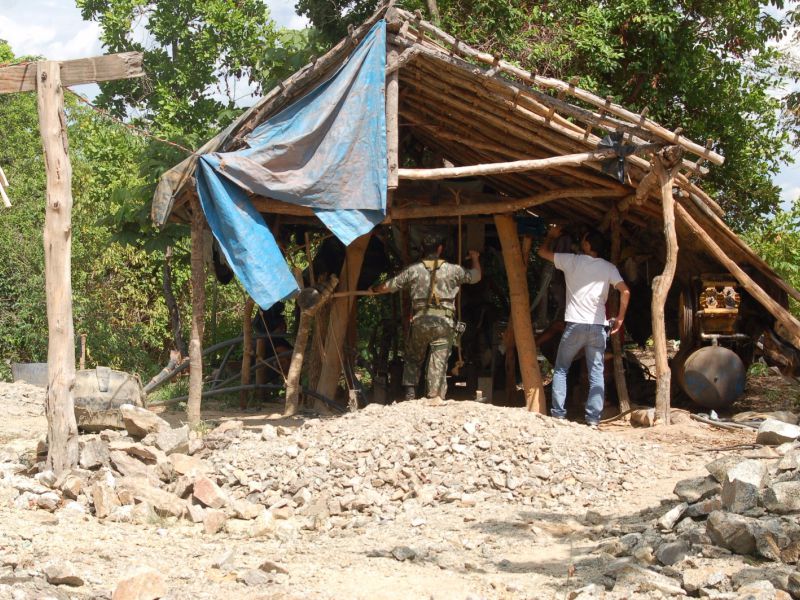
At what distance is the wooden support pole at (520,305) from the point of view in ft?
34.8

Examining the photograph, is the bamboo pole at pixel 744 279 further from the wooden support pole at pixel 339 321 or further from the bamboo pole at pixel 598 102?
the wooden support pole at pixel 339 321

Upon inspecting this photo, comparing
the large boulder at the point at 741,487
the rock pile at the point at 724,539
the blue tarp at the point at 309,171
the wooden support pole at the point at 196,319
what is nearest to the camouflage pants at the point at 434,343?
the blue tarp at the point at 309,171

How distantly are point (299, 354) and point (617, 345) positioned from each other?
3.40m

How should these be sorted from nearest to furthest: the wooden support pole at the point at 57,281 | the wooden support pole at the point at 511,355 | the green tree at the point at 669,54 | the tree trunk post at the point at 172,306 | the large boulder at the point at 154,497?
the large boulder at the point at 154,497
the wooden support pole at the point at 57,281
the wooden support pole at the point at 511,355
the green tree at the point at 669,54
the tree trunk post at the point at 172,306

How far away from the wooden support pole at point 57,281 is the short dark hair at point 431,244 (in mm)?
3678

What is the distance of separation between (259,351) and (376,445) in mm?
4256

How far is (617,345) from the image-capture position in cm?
1073

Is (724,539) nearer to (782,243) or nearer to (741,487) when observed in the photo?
(741,487)

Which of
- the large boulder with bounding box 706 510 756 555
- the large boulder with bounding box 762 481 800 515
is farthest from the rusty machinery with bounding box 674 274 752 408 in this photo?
the large boulder with bounding box 706 510 756 555

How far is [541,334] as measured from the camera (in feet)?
37.8

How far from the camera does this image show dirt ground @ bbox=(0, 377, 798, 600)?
558 centimetres

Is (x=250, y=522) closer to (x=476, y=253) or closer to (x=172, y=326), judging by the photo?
(x=476, y=253)

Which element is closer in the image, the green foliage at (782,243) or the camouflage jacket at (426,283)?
the camouflage jacket at (426,283)

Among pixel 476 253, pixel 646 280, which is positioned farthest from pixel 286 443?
pixel 646 280
